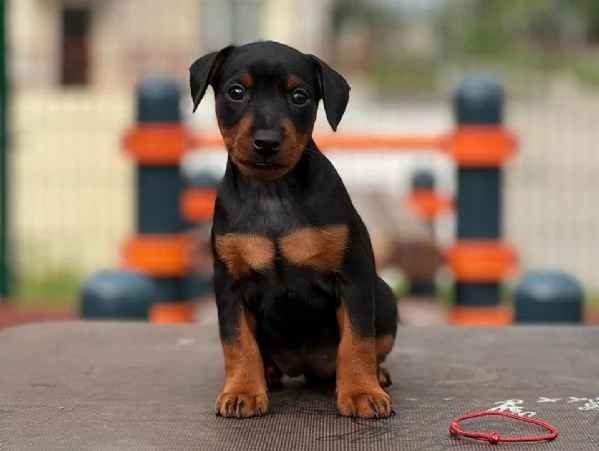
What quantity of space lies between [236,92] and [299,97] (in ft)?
0.44

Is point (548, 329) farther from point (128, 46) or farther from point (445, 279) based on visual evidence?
point (128, 46)

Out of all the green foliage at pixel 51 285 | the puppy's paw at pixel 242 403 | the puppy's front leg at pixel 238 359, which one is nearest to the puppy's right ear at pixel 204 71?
the puppy's front leg at pixel 238 359

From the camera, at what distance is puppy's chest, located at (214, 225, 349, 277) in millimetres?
2541

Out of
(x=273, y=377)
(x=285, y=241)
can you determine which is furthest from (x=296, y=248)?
(x=273, y=377)

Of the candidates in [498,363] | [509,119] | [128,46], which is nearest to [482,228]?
[498,363]

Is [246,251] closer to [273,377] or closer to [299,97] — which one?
[299,97]

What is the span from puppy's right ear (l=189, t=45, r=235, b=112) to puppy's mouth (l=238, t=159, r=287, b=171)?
0.72ft

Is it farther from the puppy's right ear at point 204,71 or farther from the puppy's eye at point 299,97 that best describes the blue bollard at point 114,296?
the puppy's eye at point 299,97

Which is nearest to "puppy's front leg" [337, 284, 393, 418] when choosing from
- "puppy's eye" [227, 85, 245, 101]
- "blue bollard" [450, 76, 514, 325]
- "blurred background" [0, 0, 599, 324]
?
"puppy's eye" [227, 85, 245, 101]

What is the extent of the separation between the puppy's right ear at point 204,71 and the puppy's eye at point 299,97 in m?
0.21

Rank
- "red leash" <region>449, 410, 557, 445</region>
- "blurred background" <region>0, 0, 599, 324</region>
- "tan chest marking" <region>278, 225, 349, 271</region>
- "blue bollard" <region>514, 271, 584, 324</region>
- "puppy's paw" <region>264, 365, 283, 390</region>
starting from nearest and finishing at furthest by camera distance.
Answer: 1. "red leash" <region>449, 410, 557, 445</region>
2. "tan chest marking" <region>278, 225, 349, 271</region>
3. "puppy's paw" <region>264, 365, 283, 390</region>
4. "blue bollard" <region>514, 271, 584, 324</region>
5. "blurred background" <region>0, 0, 599, 324</region>

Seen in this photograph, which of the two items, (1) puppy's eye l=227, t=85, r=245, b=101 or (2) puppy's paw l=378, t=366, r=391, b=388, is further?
(2) puppy's paw l=378, t=366, r=391, b=388

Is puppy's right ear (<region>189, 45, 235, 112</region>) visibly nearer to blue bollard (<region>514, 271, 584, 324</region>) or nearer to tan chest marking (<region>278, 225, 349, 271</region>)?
tan chest marking (<region>278, 225, 349, 271</region>)

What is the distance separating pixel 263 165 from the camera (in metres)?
2.43
